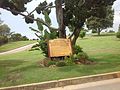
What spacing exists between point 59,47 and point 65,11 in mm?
3203

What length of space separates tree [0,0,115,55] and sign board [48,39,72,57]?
0.69m

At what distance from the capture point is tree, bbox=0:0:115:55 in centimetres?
1863

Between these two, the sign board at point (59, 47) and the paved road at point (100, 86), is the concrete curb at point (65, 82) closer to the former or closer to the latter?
the paved road at point (100, 86)

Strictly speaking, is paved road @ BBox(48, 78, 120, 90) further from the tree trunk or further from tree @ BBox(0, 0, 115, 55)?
the tree trunk

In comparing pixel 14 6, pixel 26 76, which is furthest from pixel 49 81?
pixel 14 6

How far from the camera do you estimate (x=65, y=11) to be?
65.0ft

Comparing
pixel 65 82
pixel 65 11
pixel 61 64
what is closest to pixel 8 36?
pixel 65 11

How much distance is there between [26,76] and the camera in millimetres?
13750

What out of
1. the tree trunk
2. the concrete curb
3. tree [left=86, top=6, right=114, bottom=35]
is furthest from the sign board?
tree [left=86, top=6, right=114, bottom=35]

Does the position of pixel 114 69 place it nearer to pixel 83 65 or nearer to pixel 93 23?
pixel 83 65

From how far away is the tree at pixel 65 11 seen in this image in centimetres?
1863

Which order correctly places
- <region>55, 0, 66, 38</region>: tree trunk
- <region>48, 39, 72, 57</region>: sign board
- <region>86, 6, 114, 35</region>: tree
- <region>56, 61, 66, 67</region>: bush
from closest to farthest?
<region>56, 61, 66, 67</region>: bush, <region>48, 39, 72, 57</region>: sign board, <region>55, 0, 66, 38</region>: tree trunk, <region>86, 6, 114, 35</region>: tree

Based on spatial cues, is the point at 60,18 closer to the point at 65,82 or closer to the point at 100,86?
the point at 65,82

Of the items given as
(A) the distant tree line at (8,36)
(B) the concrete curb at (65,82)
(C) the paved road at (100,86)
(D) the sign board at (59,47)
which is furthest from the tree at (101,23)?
(C) the paved road at (100,86)
